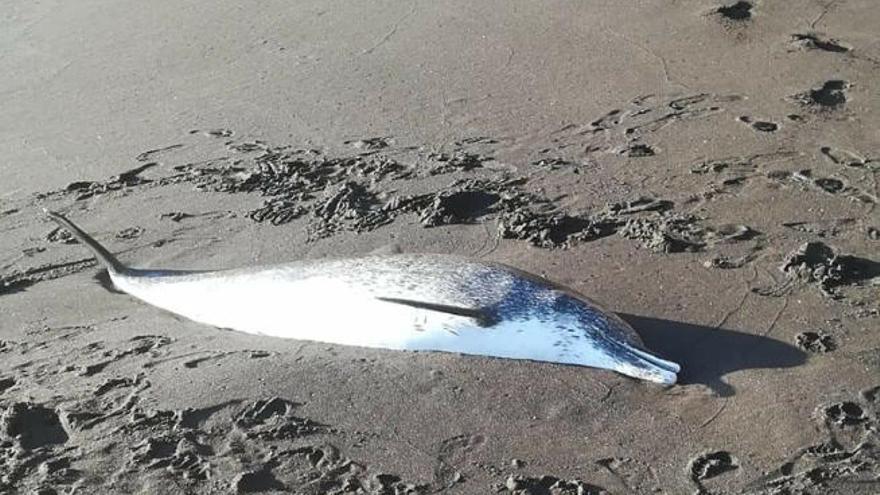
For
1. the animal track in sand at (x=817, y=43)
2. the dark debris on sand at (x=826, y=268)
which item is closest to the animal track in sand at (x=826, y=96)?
the animal track in sand at (x=817, y=43)

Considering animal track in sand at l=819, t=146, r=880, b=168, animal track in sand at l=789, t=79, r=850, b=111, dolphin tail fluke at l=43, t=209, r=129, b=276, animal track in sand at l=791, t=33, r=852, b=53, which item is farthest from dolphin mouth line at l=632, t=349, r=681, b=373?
animal track in sand at l=791, t=33, r=852, b=53

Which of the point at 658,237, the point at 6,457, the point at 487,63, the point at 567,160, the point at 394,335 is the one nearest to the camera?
the point at 6,457

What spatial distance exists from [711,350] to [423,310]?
4.26 feet

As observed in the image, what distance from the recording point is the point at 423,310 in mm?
4801

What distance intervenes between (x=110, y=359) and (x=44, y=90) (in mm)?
3699

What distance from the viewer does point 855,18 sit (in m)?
7.95

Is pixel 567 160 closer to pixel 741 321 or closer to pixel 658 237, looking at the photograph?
pixel 658 237

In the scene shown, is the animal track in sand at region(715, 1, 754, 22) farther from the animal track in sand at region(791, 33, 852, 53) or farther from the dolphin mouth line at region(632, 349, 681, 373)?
the dolphin mouth line at region(632, 349, 681, 373)

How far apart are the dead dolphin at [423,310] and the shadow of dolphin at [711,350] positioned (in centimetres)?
18

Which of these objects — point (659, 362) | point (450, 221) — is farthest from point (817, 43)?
point (659, 362)

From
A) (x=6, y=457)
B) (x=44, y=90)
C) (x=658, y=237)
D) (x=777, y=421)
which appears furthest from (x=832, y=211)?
(x=44, y=90)

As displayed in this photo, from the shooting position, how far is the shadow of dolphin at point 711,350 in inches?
185

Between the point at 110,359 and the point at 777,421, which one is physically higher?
the point at 110,359

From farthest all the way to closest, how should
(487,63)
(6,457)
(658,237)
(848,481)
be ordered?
(487,63) < (658,237) < (6,457) < (848,481)
